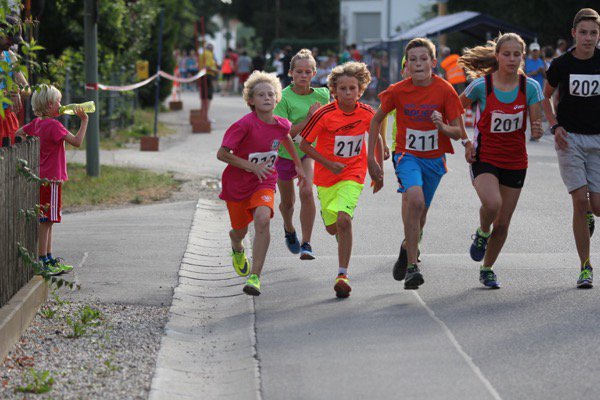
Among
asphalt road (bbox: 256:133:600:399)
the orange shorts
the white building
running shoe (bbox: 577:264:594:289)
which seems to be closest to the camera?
asphalt road (bbox: 256:133:600:399)

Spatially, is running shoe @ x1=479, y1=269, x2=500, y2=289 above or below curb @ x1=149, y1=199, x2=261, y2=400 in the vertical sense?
above

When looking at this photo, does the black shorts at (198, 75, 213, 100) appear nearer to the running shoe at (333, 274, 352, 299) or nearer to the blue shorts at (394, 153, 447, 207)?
the blue shorts at (394, 153, 447, 207)

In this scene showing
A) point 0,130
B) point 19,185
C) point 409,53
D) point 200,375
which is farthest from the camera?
point 0,130

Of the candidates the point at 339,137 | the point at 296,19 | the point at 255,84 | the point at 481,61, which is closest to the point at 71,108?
the point at 255,84

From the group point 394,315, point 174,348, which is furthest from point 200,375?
point 394,315

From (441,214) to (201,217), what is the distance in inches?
103

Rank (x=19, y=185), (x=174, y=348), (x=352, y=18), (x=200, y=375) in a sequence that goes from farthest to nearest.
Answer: (x=352, y=18) < (x=19, y=185) < (x=174, y=348) < (x=200, y=375)

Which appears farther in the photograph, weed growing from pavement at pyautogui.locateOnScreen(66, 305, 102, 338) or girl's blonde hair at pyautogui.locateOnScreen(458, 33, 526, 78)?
girl's blonde hair at pyautogui.locateOnScreen(458, 33, 526, 78)

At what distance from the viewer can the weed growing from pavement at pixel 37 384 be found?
18.9 ft

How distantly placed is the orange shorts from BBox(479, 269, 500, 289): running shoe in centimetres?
163

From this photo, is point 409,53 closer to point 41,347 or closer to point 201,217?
point 41,347

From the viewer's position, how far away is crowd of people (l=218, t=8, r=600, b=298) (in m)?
8.40

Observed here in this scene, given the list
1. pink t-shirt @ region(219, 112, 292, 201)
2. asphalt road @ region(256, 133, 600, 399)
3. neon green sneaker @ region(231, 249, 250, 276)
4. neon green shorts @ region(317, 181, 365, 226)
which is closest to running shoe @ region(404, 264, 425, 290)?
asphalt road @ region(256, 133, 600, 399)

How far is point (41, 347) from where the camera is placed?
6805mm
